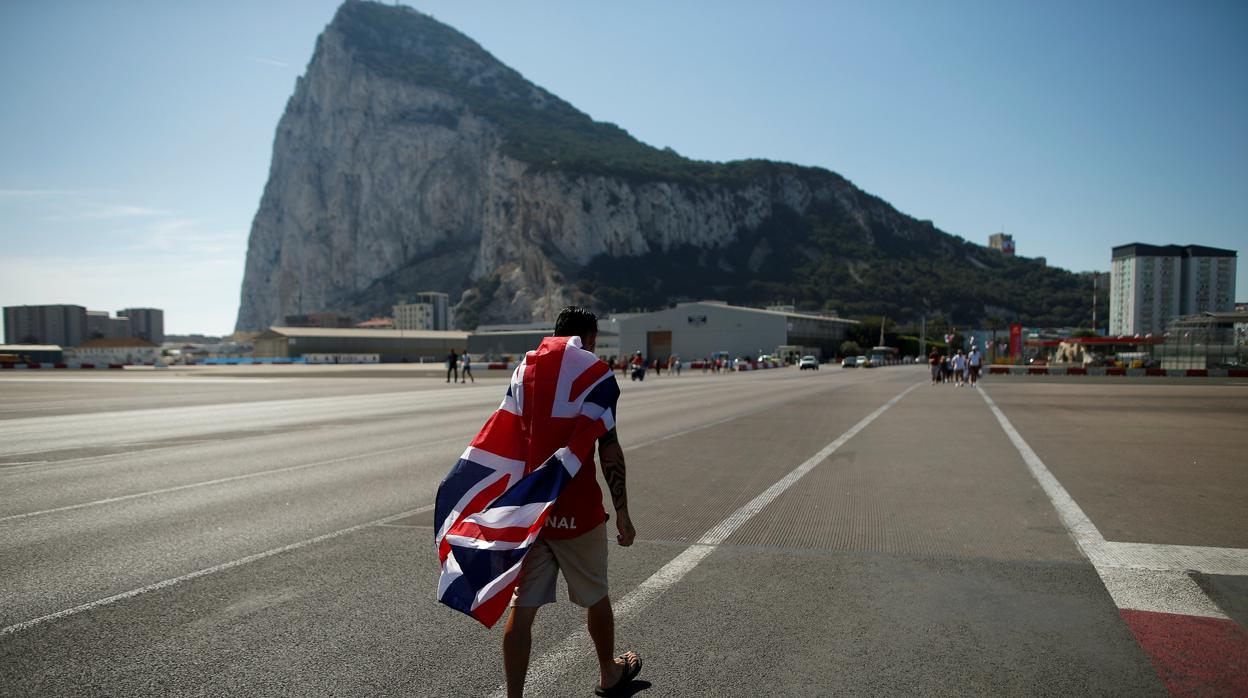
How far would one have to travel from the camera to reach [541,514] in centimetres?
309

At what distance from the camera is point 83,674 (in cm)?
342

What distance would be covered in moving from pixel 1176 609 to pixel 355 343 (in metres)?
118

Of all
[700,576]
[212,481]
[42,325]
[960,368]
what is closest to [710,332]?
[960,368]

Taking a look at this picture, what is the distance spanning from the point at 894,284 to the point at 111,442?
179 metres

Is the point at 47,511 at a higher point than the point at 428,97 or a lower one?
lower

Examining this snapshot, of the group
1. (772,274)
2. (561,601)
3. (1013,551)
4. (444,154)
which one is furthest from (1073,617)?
(444,154)

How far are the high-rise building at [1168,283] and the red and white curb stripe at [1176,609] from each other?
127624 millimetres

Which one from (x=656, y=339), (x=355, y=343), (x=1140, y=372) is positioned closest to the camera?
(x=1140, y=372)

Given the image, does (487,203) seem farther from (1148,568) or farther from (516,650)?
(516,650)

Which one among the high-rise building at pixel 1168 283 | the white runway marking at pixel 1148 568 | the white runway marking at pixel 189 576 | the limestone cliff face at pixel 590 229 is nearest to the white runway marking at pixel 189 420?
the white runway marking at pixel 189 576

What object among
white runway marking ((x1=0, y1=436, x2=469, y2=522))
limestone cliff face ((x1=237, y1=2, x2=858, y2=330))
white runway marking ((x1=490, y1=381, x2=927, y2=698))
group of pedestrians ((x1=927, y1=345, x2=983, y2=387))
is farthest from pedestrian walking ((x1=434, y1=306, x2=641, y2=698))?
limestone cliff face ((x1=237, y1=2, x2=858, y2=330))

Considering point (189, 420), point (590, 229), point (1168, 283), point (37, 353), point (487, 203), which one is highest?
point (487, 203)

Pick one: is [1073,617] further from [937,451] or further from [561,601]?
[937,451]

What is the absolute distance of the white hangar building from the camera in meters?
98.9
